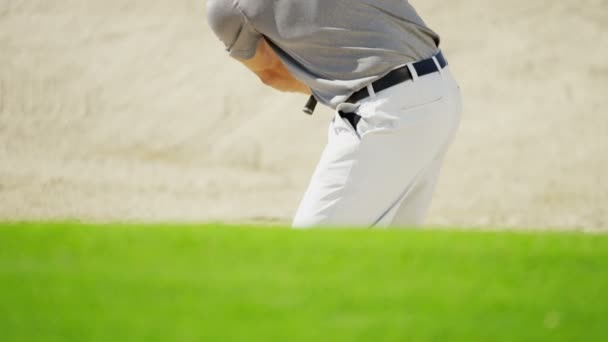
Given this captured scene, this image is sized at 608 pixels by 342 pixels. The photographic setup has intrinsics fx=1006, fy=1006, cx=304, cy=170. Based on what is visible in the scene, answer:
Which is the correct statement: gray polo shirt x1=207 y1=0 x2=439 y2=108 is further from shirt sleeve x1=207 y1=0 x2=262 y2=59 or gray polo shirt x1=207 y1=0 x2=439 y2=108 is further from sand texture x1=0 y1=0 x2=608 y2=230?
sand texture x1=0 y1=0 x2=608 y2=230

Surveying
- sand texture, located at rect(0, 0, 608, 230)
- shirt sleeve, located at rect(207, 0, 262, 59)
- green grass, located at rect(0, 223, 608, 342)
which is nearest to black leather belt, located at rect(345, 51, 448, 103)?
shirt sleeve, located at rect(207, 0, 262, 59)

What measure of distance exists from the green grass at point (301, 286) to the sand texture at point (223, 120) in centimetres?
579

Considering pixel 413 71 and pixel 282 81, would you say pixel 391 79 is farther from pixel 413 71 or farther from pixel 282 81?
pixel 282 81

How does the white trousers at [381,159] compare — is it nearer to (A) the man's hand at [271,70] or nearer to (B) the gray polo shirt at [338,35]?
(B) the gray polo shirt at [338,35]

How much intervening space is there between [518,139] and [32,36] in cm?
471

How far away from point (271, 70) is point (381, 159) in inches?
25.2

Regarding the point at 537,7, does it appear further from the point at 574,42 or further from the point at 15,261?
the point at 15,261

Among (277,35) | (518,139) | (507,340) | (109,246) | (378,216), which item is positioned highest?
(507,340)

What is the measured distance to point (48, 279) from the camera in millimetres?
1692

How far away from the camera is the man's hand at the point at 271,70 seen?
322 centimetres

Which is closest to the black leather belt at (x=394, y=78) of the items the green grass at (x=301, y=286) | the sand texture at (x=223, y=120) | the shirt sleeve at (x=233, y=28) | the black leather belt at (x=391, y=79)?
the black leather belt at (x=391, y=79)

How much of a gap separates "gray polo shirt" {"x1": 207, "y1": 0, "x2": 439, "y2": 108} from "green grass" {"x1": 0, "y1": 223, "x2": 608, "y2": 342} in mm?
1040

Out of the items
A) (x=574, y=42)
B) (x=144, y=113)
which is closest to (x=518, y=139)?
(x=574, y=42)

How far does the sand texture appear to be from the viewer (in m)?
8.08
